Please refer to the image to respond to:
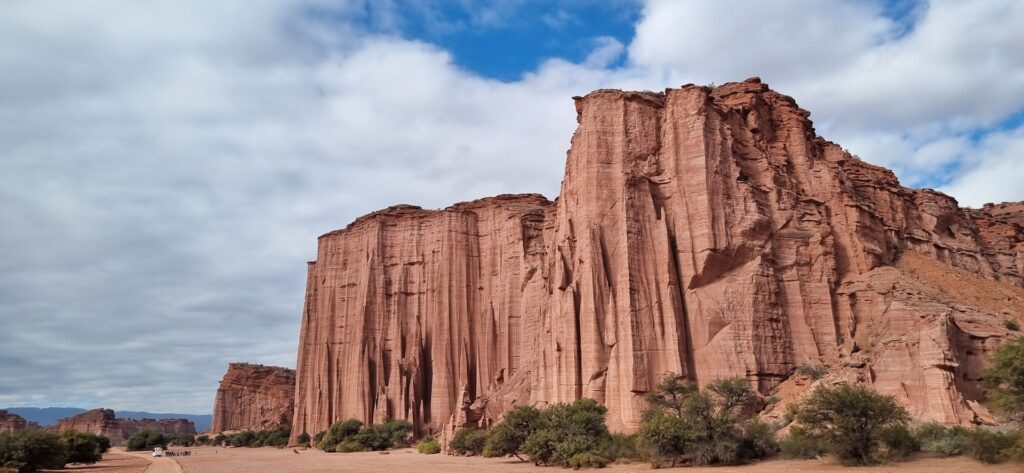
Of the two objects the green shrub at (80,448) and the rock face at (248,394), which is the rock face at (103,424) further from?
the green shrub at (80,448)

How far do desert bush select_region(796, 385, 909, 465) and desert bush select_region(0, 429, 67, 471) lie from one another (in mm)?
37268

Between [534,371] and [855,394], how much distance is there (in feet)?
84.1

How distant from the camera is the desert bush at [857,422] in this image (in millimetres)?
24344

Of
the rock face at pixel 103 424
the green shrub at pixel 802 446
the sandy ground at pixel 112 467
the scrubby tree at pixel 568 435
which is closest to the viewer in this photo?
the green shrub at pixel 802 446

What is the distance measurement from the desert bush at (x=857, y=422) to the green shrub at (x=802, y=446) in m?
0.91

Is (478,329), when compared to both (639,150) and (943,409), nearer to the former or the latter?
(639,150)

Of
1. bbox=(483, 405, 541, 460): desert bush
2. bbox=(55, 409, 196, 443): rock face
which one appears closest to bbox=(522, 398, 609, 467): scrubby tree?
bbox=(483, 405, 541, 460): desert bush

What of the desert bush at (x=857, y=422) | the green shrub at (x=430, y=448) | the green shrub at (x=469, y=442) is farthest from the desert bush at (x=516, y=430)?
the desert bush at (x=857, y=422)

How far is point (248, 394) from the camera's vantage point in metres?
110

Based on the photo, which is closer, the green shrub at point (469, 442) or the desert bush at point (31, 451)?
the desert bush at point (31, 451)

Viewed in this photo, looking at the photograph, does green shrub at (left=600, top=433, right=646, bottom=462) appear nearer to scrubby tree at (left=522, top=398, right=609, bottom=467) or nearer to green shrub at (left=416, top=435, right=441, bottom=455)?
scrubby tree at (left=522, top=398, right=609, bottom=467)

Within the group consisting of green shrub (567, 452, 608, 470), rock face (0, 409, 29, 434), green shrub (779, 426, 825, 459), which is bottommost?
green shrub (567, 452, 608, 470)

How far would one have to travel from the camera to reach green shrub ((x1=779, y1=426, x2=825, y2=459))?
26.2 metres

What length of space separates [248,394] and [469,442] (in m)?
77.6
